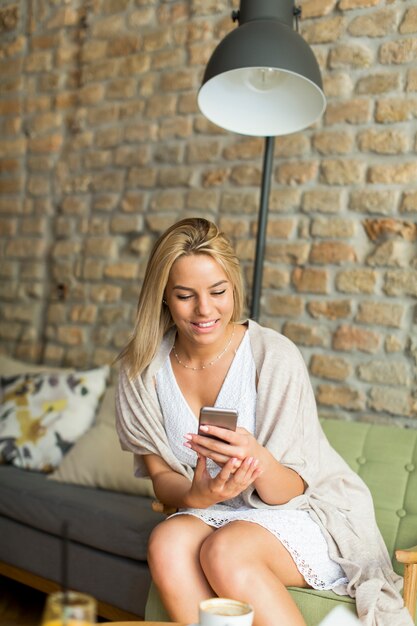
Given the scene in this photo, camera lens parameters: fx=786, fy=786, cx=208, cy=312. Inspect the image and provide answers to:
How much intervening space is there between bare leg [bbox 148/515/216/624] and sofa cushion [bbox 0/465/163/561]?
654mm

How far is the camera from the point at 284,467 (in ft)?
6.46

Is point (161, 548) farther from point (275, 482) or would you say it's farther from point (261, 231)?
point (261, 231)

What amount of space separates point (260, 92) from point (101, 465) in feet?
4.86

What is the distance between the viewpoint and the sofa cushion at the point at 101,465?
2922 mm

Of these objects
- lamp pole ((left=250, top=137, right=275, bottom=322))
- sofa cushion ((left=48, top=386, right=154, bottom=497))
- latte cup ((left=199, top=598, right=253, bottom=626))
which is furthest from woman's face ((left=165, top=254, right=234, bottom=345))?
sofa cushion ((left=48, top=386, right=154, bottom=497))

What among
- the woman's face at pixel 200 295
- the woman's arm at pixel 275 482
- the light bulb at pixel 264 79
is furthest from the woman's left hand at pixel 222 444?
the light bulb at pixel 264 79

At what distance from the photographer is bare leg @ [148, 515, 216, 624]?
1780 millimetres

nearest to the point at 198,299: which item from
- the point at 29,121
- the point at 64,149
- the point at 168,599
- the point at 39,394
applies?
the point at 168,599

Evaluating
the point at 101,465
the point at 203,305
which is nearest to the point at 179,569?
the point at 203,305

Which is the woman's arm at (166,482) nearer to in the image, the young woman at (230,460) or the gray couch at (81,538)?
the young woman at (230,460)

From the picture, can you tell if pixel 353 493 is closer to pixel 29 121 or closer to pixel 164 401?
pixel 164 401

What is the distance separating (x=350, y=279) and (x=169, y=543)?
147cm

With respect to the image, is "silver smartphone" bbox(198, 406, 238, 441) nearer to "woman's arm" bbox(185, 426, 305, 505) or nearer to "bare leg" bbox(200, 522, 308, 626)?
"woman's arm" bbox(185, 426, 305, 505)

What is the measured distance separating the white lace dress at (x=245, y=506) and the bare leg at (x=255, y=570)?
0.03 metres
